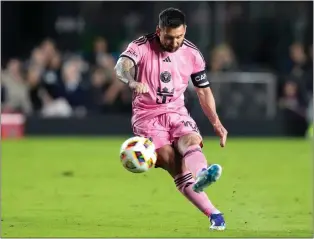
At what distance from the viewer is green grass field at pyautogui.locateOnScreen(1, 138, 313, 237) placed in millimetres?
10391

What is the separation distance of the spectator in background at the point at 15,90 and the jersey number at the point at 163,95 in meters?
13.4

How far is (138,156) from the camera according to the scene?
991 cm

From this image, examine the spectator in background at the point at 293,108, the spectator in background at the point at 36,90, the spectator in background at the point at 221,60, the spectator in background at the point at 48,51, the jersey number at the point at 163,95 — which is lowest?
the spectator in background at the point at 293,108

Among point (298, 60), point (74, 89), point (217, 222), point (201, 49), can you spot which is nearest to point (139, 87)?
point (217, 222)

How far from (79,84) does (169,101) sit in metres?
13.4

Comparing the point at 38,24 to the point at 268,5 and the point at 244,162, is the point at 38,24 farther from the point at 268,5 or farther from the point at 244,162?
the point at 244,162

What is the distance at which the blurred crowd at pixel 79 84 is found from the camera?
23.6m

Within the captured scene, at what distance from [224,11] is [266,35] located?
3.85 ft

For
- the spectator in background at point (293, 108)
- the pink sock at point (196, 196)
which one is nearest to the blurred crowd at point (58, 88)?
the spectator in background at point (293, 108)

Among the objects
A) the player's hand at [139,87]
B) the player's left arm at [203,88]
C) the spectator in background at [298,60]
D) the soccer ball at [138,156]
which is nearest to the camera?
the player's hand at [139,87]

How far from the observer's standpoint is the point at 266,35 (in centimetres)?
2600

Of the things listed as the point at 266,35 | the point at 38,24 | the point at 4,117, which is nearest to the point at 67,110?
the point at 4,117

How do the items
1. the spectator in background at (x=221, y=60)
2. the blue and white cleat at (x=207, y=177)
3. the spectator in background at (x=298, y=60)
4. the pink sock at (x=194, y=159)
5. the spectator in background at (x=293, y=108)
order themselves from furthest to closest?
1. the spectator in background at (x=298, y=60)
2. the spectator in background at (x=221, y=60)
3. the spectator in background at (x=293, y=108)
4. the pink sock at (x=194, y=159)
5. the blue and white cleat at (x=207, y=177)

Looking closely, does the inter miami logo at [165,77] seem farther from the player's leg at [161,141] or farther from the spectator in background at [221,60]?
the spectator in background at [221,60]
